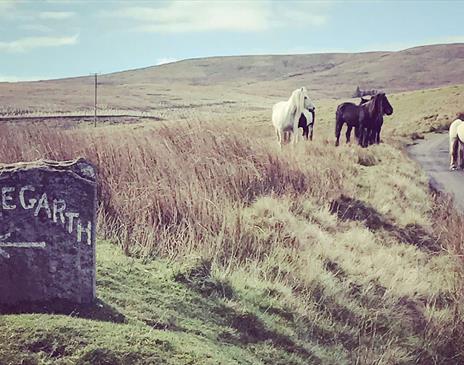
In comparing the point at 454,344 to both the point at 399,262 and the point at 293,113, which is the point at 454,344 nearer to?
the point at 399,262

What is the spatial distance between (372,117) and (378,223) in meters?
11.8

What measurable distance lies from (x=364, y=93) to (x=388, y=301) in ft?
65.1

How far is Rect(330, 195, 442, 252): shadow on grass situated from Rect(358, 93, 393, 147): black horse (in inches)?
428

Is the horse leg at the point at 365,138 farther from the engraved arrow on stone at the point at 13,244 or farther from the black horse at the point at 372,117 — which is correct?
the engraved arrow on stone at the point at 13,244

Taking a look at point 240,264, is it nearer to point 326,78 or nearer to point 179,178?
point 179,178

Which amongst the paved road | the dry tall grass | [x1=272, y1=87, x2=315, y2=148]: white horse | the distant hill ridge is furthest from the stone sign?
the distant hill ridge

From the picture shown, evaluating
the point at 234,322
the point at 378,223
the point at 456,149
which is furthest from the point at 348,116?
the point at 234,322

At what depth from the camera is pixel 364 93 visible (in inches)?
1030

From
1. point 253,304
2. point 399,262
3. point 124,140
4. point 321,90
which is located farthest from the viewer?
point 321,90

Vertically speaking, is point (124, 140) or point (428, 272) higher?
point (124, 140)

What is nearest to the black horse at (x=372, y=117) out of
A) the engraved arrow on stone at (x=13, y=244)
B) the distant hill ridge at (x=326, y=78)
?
the engraved arrow on stone at (x=13, y=244)

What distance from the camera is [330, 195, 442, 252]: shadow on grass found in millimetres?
10211

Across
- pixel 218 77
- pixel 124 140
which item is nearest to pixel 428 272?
pixel 124 140

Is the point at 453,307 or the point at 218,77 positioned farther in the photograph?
the point at 218,77
